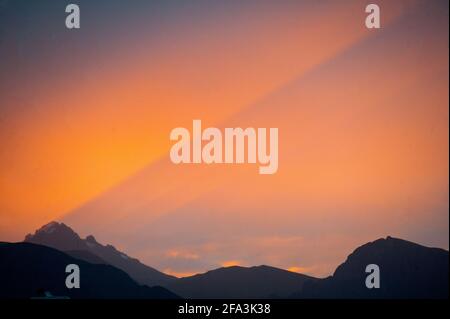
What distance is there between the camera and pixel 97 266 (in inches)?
720

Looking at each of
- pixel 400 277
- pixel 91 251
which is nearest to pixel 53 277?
pixel 91 251

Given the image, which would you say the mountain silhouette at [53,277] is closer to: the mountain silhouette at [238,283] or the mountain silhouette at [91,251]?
the mountain silhouette at [91,251]

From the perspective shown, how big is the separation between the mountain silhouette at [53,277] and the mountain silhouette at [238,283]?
99 centimetres

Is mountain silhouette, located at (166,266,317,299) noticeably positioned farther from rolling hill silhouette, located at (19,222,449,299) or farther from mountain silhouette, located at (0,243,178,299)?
mountain silhouette, located at (0,243,178,299)

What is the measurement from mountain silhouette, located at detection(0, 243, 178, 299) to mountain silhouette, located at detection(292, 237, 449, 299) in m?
4.75

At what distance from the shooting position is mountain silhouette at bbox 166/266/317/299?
16875mm

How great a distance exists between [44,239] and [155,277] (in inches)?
135

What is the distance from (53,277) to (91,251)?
1500mm

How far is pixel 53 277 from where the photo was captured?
16.2m

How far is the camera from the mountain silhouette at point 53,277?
16328 millimetres
